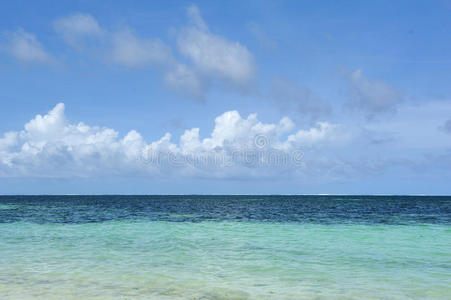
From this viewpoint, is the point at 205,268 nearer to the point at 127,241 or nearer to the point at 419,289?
the point at 419,289

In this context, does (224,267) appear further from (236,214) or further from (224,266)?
(236,214)

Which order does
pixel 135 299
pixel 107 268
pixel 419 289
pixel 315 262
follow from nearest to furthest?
pixel 135 299, pixel 419 289, pixel 107 268, pixel 315 262

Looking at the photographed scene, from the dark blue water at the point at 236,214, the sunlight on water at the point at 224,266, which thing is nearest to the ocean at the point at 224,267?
the sunlight on water at the point at 224,266

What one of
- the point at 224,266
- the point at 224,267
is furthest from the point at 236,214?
the point at 224,267

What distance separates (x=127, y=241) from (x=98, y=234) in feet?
18.2

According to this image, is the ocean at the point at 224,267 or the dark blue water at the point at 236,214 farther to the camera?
the dark blue water at the point at 236,214

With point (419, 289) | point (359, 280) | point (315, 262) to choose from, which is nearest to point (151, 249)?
point (315, 262)

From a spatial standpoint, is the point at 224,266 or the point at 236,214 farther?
the point at 236,214

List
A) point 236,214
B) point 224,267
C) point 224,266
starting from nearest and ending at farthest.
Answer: point 224,267, point 224,266, point 236,214

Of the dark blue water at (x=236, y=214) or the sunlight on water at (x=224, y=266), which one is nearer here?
the sunlight on water at (x=224, y=266)

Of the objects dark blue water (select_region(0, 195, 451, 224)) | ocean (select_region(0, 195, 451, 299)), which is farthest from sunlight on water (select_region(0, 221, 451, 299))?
dark blue water (select_region(0, 195, 451, 224))

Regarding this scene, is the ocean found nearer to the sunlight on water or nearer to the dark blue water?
the sunlight on water

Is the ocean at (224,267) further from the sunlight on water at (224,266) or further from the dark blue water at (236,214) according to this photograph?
the dark blue water at (236,214)

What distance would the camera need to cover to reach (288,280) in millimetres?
15445
